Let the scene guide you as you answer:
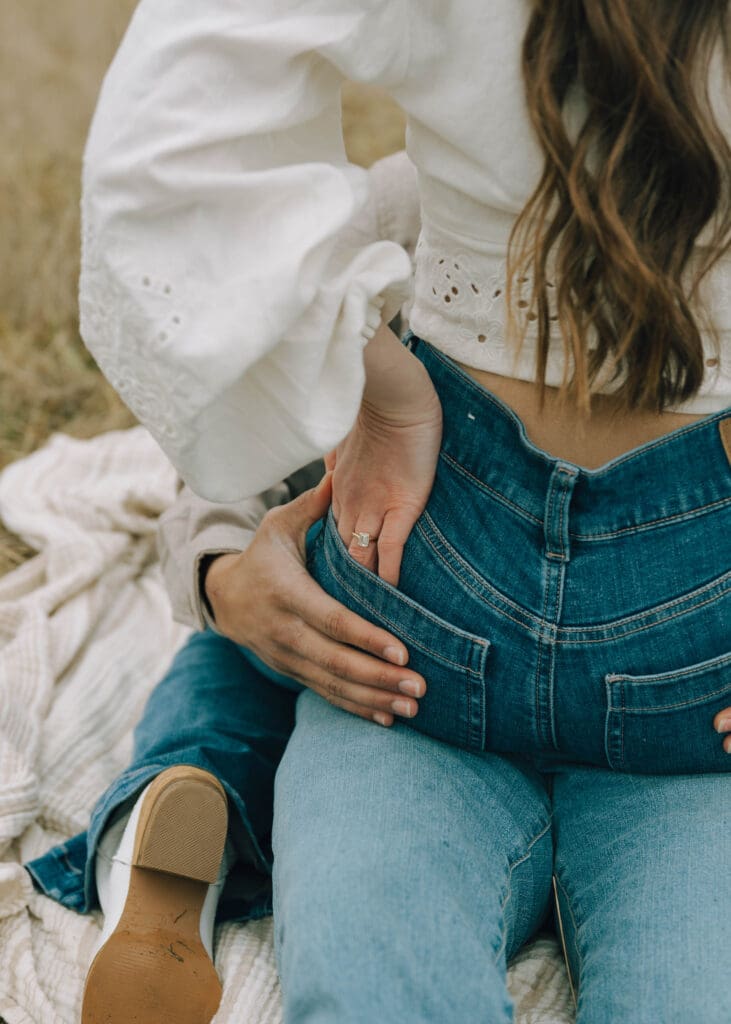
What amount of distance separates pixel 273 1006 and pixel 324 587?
39 centimetres

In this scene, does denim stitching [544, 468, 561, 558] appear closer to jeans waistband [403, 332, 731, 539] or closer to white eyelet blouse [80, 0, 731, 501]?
jeans waistband [403, 332, 731, 539]

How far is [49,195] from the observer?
295 cm

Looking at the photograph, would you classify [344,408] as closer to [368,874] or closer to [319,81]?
[319,81]

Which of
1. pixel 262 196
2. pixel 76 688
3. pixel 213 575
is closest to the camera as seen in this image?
pixel 262 196

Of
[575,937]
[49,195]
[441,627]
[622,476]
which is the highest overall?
[622,476]

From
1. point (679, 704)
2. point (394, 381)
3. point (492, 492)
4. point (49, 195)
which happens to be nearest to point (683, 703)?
point (679, 704)

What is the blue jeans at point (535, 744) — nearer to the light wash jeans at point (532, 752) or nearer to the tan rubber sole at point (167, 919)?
the light wash jeans at point (532, 752)

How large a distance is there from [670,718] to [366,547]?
28 centimetres

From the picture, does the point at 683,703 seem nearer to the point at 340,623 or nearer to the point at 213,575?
the point at 340,623

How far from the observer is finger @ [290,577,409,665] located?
93 centimetres

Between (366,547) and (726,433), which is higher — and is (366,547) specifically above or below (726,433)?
below

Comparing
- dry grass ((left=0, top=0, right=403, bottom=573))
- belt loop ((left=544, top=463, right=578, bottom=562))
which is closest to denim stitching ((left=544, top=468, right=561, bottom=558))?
belt loop ((left=544, top=463, right=578, bottom=562))

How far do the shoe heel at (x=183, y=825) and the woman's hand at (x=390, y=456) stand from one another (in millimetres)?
277

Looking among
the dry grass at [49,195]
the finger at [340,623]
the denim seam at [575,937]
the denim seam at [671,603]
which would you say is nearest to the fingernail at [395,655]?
the finger at [340,623]
